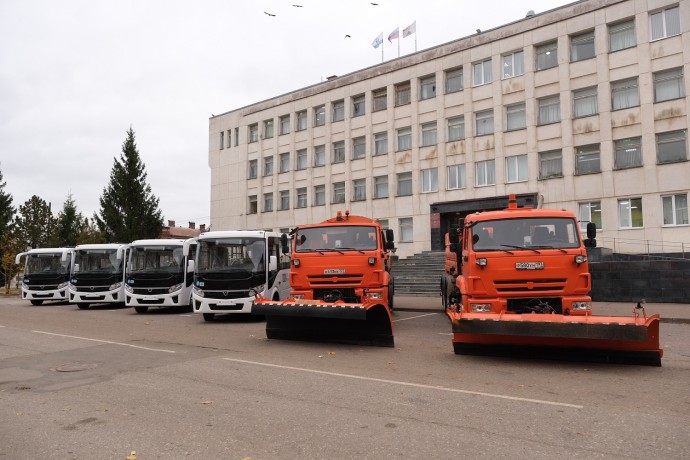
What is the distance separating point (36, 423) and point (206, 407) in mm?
1699

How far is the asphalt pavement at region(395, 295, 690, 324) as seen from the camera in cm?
1567

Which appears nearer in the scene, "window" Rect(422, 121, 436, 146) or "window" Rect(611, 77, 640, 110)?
"window" Rect(611, 77, 640, 110)

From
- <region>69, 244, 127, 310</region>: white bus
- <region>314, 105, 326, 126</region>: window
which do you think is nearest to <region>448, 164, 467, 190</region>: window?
<region>314, 105, 326, 126</region>: window

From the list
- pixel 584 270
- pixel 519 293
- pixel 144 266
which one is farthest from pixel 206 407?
pixel 144 266

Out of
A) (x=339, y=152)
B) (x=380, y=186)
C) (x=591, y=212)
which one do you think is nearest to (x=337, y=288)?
(x=591, y=212)

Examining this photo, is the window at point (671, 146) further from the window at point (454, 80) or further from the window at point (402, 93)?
the window at point (402, 93)

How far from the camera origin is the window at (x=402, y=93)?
36.2 meters

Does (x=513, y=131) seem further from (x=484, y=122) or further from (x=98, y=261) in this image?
(x=98, y=261)

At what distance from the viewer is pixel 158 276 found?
64.8 feet

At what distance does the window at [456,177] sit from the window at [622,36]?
1017 cm

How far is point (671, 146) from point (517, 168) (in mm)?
7656

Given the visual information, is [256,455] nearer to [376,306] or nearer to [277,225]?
[376,306]

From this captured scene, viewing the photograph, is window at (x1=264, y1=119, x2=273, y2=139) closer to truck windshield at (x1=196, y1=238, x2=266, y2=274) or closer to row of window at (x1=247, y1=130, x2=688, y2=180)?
row of window at (x1=247, y1=130, x2=688, y2=180)

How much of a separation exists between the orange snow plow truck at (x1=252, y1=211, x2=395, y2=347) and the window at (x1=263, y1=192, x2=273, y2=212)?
30811 millimetres
